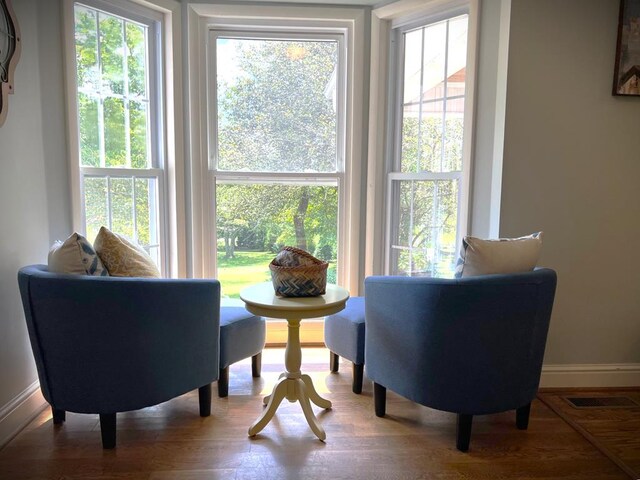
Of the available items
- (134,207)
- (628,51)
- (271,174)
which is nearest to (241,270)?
(271,174)

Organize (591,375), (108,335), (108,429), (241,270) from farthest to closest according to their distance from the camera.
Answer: (241,270), (591,375), (108,429), (108,335)

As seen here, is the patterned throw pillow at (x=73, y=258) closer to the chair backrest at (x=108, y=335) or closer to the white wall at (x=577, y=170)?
the chair backrest at (x=108, y=335)

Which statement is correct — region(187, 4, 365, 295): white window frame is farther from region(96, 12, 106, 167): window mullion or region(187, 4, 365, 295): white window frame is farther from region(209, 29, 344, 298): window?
region(96, 12, 106, 167): window mullion

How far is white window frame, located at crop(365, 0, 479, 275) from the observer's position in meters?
2.60

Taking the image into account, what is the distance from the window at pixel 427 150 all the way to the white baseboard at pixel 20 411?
2.19m

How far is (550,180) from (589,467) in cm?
141

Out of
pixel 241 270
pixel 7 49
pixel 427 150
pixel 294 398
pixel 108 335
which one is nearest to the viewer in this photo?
pixel 108 335

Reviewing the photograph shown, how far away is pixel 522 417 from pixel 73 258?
2143mm

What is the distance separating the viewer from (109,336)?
1778 millimetres

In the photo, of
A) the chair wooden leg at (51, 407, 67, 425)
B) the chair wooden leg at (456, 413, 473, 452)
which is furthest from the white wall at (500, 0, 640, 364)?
the chair wooden leg at (51, 407, 67, 425)

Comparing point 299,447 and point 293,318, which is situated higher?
point 293,318

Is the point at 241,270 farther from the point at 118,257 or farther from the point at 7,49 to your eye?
the point at 7,49

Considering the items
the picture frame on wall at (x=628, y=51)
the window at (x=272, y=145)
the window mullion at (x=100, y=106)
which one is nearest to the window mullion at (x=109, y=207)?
the window mullion at (x=100, y=106)

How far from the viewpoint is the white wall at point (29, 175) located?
1981 millimetres
